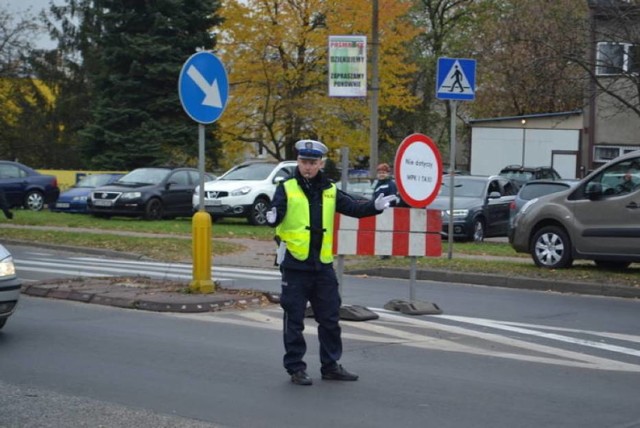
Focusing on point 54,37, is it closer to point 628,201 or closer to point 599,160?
point 599,160

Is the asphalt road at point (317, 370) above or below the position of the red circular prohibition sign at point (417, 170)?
below

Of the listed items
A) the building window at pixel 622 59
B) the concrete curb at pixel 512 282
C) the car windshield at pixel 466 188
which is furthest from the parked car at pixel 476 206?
the concrete curb at pixel 512 282

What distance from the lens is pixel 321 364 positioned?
315 inches

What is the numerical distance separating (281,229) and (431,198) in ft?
13.9

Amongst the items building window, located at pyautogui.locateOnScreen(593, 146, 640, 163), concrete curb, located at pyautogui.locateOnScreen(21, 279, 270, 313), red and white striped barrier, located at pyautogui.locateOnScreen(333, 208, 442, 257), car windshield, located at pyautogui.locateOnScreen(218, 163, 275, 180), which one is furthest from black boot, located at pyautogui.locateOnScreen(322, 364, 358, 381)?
building window, located at pyautogui.locateOnScreen(593, 146, 640, 163)

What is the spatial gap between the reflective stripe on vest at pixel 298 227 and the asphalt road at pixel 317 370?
3.24 feet

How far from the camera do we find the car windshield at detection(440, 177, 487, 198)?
23.9 m

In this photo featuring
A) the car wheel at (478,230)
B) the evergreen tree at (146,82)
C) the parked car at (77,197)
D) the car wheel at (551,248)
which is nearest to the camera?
the car wheel at (551,248)

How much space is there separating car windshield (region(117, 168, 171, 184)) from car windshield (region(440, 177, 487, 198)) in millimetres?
8351

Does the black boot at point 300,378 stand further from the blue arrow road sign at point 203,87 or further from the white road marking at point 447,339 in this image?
the blue arrow road sign at point 203,87

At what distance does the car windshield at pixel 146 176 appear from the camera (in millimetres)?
28234

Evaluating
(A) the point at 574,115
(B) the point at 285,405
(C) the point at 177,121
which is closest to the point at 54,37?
(C) the point at 177,121

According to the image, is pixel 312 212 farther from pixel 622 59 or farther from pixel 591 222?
pixel 622 59

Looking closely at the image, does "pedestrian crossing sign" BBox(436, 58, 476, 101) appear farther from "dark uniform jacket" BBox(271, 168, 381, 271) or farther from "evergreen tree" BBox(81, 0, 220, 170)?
"evergreen tree" BBox(81, 0, 220, 170)
